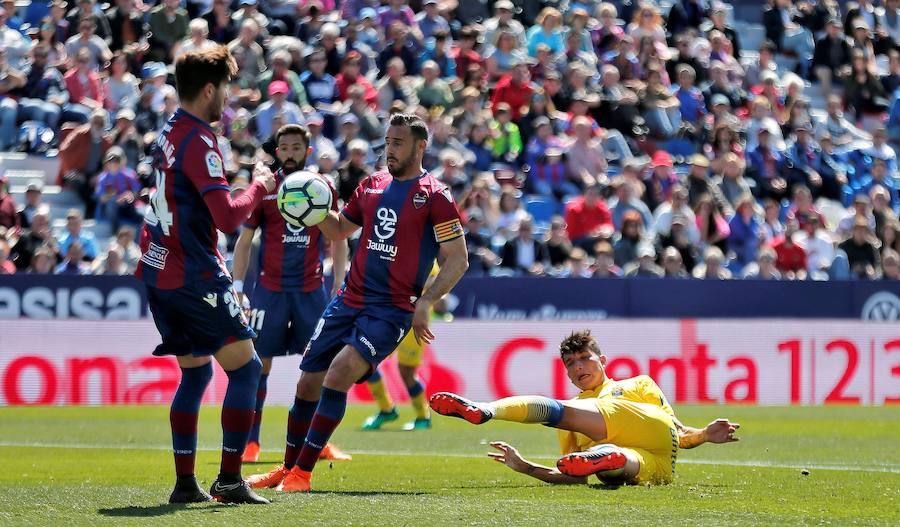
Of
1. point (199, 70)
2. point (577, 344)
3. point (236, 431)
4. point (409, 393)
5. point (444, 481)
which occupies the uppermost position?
point (199, 70)

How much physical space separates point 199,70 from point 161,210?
740 mm

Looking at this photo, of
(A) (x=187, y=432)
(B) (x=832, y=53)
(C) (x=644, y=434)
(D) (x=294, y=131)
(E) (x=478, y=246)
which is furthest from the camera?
(B) (x=832, y=53)

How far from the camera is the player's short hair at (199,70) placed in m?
7.88

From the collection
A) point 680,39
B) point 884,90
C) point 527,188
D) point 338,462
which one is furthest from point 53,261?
point 884,90

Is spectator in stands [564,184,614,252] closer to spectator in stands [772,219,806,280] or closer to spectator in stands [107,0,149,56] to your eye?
spectator in stands [772,219,806,280]

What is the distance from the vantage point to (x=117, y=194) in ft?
67.5

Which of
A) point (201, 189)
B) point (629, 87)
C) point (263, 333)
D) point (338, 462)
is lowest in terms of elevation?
point (338, 462)

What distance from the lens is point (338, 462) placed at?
37.5 feet

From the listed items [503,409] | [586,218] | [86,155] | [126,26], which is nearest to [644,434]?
[503,409]

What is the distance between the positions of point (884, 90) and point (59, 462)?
19922 millimetres

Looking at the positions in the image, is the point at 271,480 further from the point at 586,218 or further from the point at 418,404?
the point at 586,218

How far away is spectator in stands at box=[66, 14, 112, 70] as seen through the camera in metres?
22.1

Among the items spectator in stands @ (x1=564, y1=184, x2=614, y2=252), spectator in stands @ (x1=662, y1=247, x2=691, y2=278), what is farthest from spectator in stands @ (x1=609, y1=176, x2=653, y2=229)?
spectator in stands @ (x1=662, y1=247, x2=691, y2=278)

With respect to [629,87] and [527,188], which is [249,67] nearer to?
[527,188]
